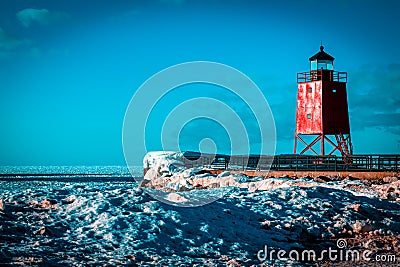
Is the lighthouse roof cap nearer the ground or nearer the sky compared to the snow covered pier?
nearer the sky

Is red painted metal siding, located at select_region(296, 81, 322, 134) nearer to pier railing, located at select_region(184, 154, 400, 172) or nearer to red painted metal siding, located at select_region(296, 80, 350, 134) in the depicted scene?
red painted metal siding, located at select_region(296, 80, 350, 134)

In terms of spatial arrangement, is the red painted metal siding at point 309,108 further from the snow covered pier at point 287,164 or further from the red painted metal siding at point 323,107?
the snow covered pier at point 287,164

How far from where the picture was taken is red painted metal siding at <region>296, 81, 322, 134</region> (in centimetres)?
3819

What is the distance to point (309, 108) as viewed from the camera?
128 ft

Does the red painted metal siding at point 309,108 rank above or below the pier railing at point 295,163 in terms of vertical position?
above

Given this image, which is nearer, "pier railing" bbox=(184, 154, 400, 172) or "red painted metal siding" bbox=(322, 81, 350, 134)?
"pier railing" bbox=(184, 154, 400, 172)

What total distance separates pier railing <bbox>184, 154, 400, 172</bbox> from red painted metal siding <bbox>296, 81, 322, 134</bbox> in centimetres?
362

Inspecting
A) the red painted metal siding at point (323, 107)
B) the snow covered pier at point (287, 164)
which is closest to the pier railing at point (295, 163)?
the snow covered pier at point (287, 164)

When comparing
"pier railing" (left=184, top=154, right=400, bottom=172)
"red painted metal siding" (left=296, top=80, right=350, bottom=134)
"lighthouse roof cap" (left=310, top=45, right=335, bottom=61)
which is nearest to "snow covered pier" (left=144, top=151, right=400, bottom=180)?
"pier railing" (left=184, top=154, right=400, bottom=172)

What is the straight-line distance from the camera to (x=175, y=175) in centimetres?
3394

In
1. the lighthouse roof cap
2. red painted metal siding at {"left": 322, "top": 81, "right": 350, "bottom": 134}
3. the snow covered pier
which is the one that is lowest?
the snow covered pier

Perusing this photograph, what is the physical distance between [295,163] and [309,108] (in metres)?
7.30

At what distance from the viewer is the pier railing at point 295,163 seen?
30.2 metres

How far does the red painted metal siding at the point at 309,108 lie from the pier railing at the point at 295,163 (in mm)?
3620
